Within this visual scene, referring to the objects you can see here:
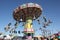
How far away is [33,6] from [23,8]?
1.76 metres

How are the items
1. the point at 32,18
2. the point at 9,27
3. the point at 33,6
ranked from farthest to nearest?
the point at 9,27 < the point at 32,18 < the point at 33,6

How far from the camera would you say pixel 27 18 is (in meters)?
28.8

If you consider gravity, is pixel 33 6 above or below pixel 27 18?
above

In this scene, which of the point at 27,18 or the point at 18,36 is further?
the point at 18,36

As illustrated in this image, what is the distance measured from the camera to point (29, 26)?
2797 cm

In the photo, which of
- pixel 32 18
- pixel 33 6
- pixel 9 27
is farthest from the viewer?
pixel 9 27

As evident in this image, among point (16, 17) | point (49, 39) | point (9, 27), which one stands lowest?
point (49, 39)

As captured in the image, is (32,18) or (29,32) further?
(32,18)

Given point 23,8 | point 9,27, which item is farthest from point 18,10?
point 9,27

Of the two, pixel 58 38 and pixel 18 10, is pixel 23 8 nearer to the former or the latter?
pixel 18 10

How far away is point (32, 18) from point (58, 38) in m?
6.28

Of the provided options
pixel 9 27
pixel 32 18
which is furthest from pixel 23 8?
pixel 9 27

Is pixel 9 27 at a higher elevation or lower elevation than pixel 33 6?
lower

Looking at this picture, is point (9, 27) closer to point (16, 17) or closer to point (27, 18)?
point (16, 17)
